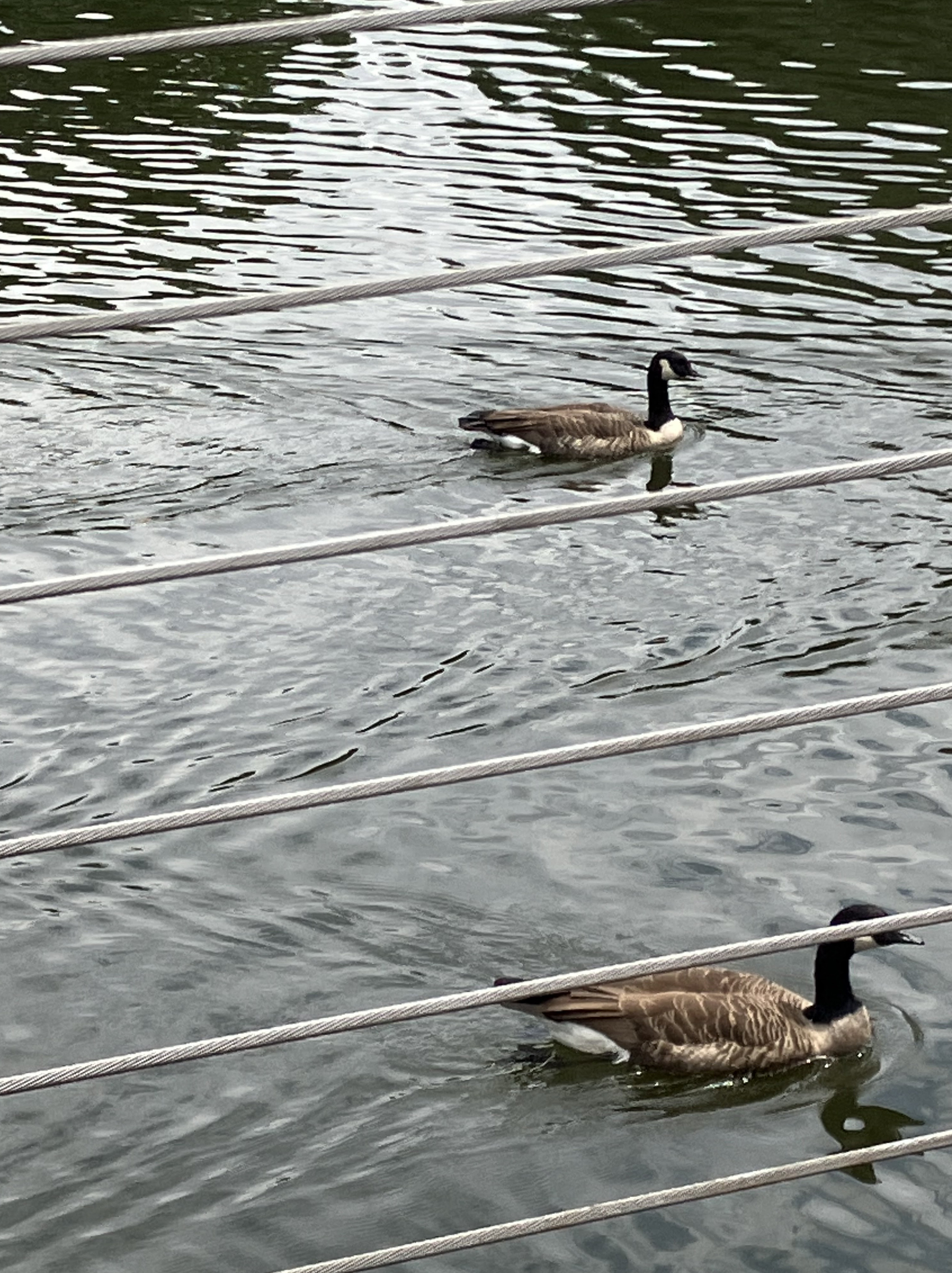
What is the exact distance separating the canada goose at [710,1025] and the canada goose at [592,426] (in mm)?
5508

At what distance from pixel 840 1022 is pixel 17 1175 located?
105 inches

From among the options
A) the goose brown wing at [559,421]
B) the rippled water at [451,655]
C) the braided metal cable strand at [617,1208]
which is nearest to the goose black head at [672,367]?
the goose brown wing at [559,421]

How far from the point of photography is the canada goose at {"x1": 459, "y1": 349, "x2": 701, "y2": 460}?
12109 mm

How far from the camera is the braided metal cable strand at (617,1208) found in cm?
294

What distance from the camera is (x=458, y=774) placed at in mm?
2943

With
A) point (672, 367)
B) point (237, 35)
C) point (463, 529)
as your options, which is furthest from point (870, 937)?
point (672, 367)

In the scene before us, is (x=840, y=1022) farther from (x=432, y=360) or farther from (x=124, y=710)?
(x=432, y=360)

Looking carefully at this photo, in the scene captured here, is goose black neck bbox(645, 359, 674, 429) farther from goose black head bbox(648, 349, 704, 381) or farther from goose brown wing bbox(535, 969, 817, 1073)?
goose brown wing bbox(535, 969, 817, 1073)

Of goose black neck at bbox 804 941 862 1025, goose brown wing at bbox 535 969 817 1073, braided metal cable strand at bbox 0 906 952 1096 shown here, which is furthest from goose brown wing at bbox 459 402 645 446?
braided metal cable strand at bbox 0 906 952 1096

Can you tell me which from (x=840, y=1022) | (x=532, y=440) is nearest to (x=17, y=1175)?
(x=840, y=1022)

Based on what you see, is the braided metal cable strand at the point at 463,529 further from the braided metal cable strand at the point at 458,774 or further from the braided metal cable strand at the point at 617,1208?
the braided metal cable strand at the point at 617,1208

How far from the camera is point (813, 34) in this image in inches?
765

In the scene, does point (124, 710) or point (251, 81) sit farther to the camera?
point (251, 81)

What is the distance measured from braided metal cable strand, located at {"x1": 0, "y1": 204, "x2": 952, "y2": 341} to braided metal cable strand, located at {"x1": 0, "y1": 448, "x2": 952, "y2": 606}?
311 mm
